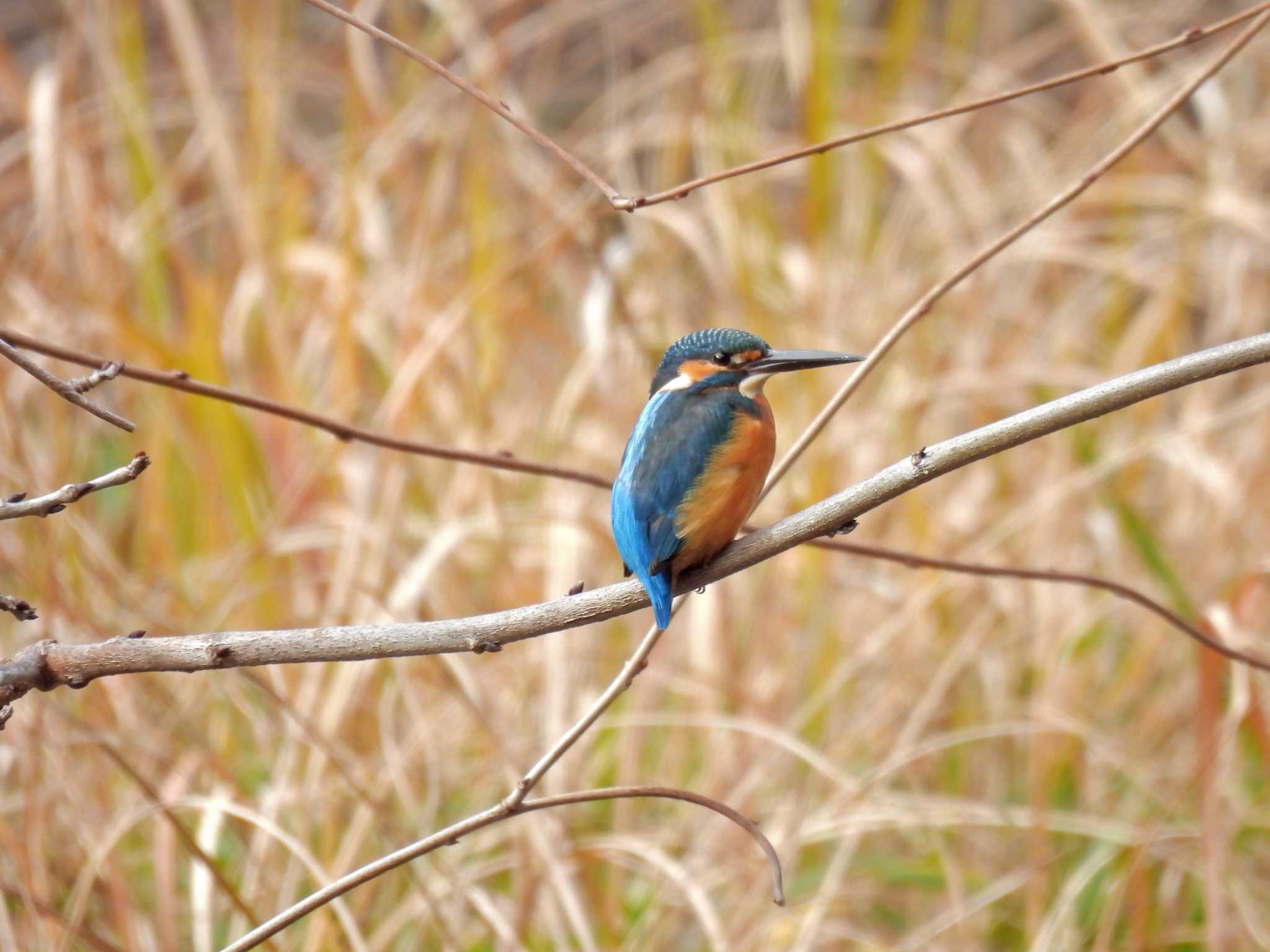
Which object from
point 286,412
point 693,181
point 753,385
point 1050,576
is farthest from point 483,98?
point 1050,576

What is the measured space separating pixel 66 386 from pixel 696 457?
2.91 ft

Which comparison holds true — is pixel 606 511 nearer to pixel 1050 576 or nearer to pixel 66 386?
pixel 1050 576

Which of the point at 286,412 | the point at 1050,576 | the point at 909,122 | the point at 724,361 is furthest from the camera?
the point at 724,361

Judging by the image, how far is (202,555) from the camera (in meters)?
4.04

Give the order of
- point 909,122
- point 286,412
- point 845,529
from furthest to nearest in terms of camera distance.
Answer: point 286,412 < point 909,122 < point 845,529

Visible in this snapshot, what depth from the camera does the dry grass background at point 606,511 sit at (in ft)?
9.21

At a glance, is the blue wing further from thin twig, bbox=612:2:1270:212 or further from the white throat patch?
thin twig, bbox=612:2:1270:212

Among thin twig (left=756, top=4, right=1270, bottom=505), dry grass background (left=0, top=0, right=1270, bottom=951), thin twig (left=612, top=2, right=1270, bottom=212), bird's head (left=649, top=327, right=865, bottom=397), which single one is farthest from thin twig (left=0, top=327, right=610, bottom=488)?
Result: dry grass background (left=0, top=0, right=1270, bottom=951)

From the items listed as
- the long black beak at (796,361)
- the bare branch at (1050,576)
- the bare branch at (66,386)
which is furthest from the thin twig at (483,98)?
the bare branch at (1050,576)

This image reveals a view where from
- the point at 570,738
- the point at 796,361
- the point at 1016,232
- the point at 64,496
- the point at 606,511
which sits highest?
the point at 606,511

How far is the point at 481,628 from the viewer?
1.38 metres

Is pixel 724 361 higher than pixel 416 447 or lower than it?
higher

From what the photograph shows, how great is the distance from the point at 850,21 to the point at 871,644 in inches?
186

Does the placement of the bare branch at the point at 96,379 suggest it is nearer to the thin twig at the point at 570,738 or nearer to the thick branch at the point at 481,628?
the thick branch at the point at 481,628
